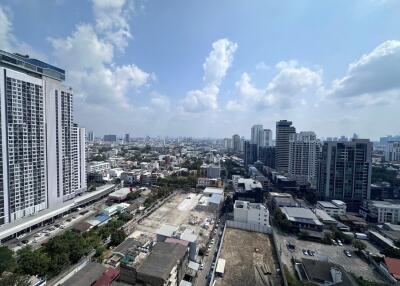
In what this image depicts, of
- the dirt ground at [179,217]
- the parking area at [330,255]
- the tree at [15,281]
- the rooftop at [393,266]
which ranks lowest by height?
the parking area at [330,255]

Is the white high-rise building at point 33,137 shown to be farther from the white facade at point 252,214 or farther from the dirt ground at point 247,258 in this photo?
the white facade at point 252,214

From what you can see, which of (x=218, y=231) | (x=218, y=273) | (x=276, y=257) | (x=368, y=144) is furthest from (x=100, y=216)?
(x=368, y=144)

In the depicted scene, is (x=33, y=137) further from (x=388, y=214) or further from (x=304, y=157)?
(x=304, y=157)

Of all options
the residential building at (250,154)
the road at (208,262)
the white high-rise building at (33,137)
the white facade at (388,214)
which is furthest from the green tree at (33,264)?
the residential building at (250,154)

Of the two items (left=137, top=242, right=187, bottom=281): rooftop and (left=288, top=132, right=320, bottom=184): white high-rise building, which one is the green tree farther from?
(left=288, top=132, right=320, bottom=184): white high-rise building

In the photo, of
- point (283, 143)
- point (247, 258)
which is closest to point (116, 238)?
point (247, 258)

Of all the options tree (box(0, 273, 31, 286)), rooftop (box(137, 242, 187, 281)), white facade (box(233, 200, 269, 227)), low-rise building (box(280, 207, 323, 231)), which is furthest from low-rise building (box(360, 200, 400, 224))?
tree (box(0, 273, 31, 286))
